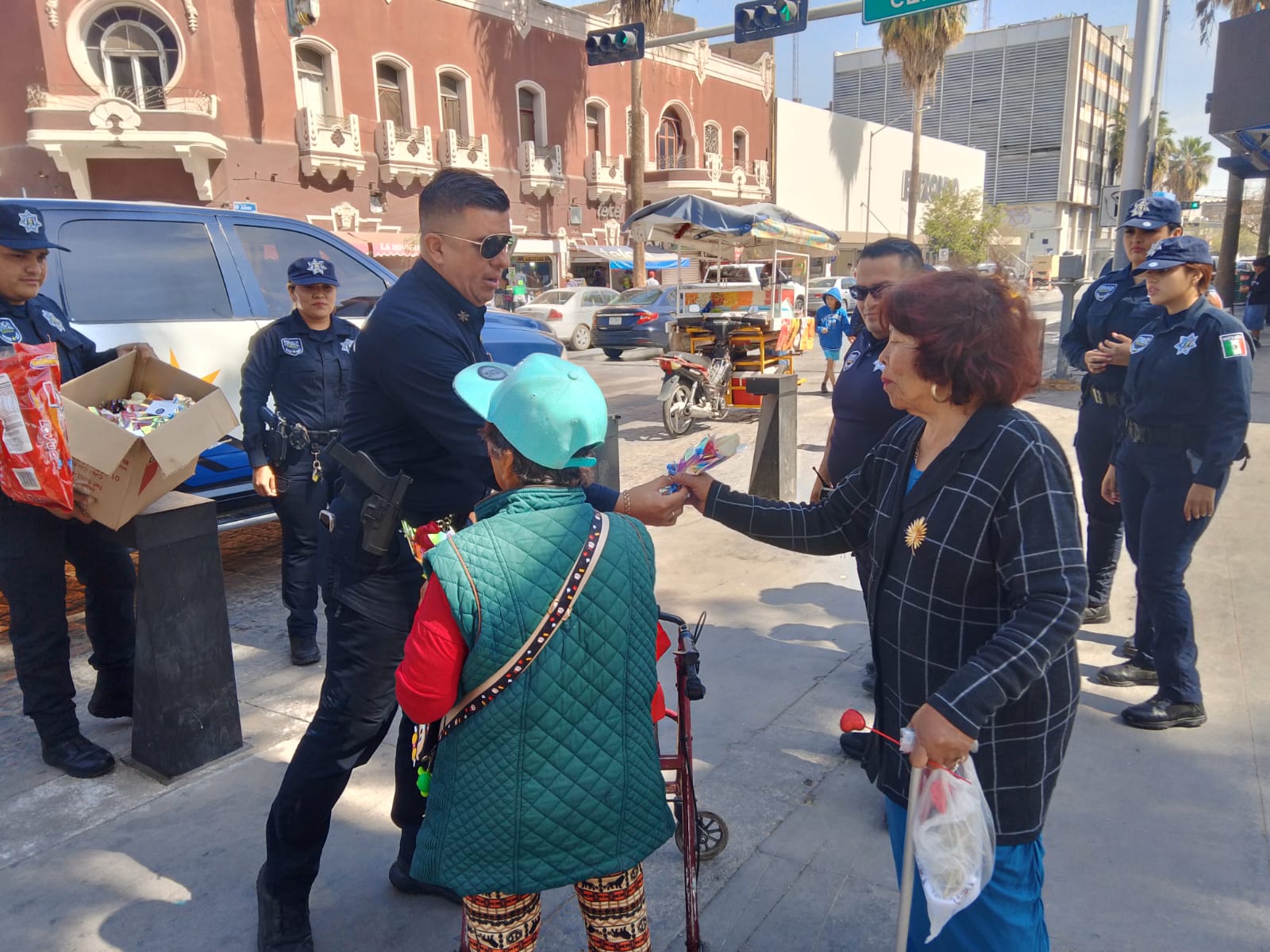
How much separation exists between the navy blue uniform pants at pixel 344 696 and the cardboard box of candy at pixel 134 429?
1122 mm

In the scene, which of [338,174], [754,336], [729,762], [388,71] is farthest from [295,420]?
[388,71]

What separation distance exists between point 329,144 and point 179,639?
24616mm

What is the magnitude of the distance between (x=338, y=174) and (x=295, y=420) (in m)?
23.9

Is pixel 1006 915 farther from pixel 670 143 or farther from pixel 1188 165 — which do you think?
pixel 1188 165

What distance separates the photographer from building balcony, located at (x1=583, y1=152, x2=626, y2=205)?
33.2 meters

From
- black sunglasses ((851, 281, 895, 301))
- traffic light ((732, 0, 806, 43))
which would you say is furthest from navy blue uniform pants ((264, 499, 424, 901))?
traffic light ((732, 0, 806, 43))

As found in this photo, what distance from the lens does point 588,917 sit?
1.95 meters

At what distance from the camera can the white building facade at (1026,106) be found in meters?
65.1

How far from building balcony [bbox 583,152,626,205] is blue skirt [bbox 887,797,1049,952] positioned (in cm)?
3334

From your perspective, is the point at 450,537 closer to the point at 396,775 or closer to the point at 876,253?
the point at 396,775

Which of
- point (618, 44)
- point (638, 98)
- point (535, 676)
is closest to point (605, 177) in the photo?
point (638, 98)

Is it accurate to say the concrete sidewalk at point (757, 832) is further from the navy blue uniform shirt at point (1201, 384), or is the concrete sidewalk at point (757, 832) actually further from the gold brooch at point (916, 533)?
the gold brooch at point (916, 533)

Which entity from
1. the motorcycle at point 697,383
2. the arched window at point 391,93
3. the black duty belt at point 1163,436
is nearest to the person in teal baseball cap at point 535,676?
the black duty belt at point 1163,436

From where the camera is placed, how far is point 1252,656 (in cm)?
435
